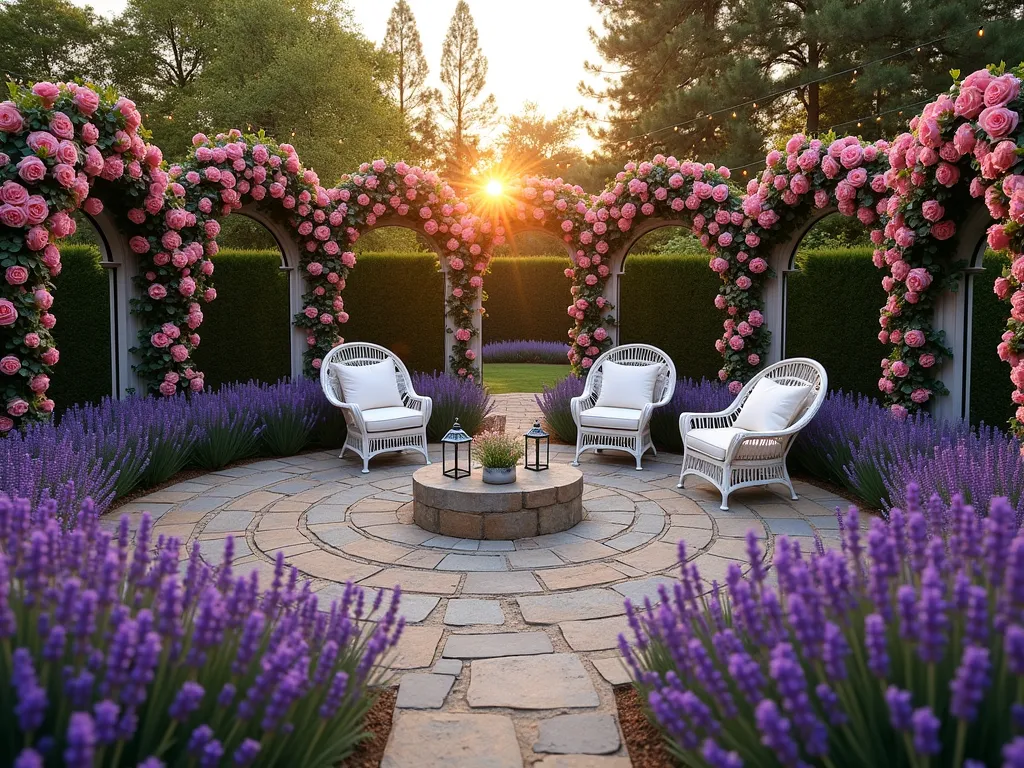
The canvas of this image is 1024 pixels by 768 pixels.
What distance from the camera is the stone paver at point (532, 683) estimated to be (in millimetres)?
2824

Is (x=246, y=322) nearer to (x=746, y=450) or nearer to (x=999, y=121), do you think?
(x=746, y=450)

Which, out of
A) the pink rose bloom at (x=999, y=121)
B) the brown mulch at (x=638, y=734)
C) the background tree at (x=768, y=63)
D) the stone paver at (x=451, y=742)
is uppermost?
the background tree at (x=768, y=63)

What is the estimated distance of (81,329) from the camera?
838cm

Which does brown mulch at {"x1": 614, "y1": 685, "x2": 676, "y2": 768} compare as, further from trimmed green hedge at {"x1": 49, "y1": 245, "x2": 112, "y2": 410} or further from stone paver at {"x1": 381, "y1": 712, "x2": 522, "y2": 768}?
trimmed green hedge at {"x1": 49, "y1": 245, "x2": 112, "y2": 410}

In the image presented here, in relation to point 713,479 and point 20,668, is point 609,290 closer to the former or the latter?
point 713,479

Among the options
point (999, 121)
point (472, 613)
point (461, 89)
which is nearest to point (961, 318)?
point (999, 121)

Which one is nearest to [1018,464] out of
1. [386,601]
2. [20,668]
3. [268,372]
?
[386,601]

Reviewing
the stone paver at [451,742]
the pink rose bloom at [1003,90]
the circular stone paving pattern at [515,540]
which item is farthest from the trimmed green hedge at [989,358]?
the stone paver at [451,742]

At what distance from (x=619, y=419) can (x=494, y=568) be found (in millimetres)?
2947

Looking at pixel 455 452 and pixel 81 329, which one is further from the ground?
pixel 81 329

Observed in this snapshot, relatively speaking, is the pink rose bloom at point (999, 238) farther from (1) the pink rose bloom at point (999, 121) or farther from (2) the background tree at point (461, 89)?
(2) the background tree at point (461, 89)

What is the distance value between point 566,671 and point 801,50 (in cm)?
1799

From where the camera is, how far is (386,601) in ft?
12.3

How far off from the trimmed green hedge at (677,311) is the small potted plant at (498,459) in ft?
19.7
